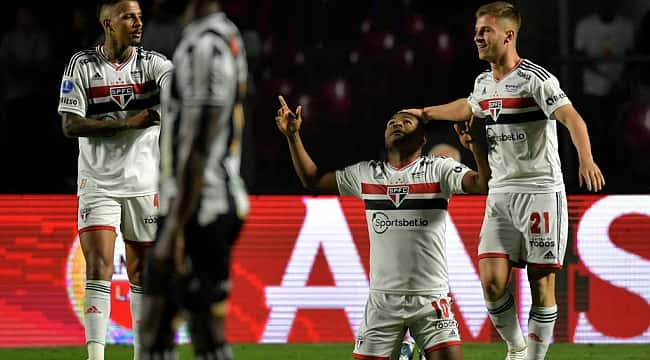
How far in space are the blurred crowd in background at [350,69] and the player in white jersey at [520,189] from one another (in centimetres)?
240

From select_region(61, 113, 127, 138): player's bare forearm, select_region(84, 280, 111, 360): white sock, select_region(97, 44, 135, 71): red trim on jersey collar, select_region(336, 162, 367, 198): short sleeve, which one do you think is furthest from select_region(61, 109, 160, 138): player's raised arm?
select_region(336, 162, 367, 198): short sleeve

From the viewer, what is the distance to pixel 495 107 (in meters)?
6.30

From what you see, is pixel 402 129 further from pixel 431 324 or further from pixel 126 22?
pixel 126 22

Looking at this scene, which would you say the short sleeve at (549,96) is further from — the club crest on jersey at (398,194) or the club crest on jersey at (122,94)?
the club crest on jersey at (122,94)

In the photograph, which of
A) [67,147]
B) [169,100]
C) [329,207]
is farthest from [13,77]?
[169,100]

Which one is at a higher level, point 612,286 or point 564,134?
point 564,134

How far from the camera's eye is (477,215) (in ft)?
27.1

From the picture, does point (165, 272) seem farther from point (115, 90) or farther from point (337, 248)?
point (337, 248)

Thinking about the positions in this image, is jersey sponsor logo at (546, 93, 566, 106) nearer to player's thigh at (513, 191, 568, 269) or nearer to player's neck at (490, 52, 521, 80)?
player's neck at (490, 52, 521, 80)

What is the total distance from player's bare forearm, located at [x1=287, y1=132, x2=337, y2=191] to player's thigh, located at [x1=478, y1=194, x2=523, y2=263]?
3.06 feet

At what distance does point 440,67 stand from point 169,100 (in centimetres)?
628

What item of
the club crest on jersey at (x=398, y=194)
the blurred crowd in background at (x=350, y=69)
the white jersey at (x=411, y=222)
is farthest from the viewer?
the blurred crowd in background at (x=350, y=69)

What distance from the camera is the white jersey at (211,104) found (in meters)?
3.86

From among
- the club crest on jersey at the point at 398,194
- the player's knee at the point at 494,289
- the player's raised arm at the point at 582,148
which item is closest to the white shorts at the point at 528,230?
the player's knee at the point at 494,289
